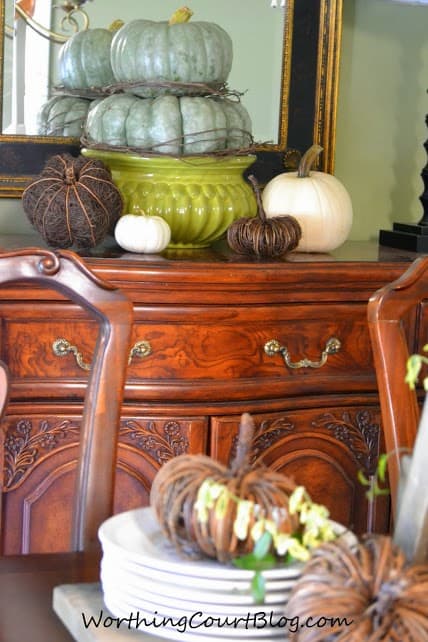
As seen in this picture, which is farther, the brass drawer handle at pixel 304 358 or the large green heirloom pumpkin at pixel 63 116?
the large green heirloom pumpkin at pixel 63 116

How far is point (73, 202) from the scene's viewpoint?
1.88m

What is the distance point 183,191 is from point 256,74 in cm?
45

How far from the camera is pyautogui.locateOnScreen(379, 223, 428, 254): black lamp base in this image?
230cm

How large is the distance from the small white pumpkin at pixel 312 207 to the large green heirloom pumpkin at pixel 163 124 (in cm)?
15

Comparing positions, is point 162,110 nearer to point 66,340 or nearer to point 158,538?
point 66,340

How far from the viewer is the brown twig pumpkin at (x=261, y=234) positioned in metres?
1.97

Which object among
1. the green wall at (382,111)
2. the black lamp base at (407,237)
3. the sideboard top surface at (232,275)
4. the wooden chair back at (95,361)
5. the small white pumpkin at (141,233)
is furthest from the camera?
the green wall at (382,111)

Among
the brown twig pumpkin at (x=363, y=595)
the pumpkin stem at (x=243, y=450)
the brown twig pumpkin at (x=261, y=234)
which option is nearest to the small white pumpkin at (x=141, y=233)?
the brown twig pumpkin at (x=261, y=234)

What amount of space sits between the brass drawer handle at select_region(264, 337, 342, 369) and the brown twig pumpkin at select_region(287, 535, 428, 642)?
1.25m

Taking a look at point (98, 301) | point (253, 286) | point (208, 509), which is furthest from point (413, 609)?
point (253, 286)

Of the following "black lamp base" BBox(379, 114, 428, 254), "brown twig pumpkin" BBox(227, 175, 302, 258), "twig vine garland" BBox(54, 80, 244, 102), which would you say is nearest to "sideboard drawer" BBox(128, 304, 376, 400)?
"brown twig pumpkin" BBox(227, 175, 302, 258)

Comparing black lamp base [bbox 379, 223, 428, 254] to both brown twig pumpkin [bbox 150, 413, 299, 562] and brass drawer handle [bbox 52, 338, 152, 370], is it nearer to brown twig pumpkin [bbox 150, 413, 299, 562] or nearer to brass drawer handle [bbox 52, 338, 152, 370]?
brass drawer handle [bbox 52, 338, 152, 370]

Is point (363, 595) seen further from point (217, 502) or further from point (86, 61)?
point (86, 61)

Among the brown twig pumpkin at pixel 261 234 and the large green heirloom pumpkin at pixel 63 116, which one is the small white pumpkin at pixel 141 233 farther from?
the large green heirloom pumpkin at pixel 63 116
